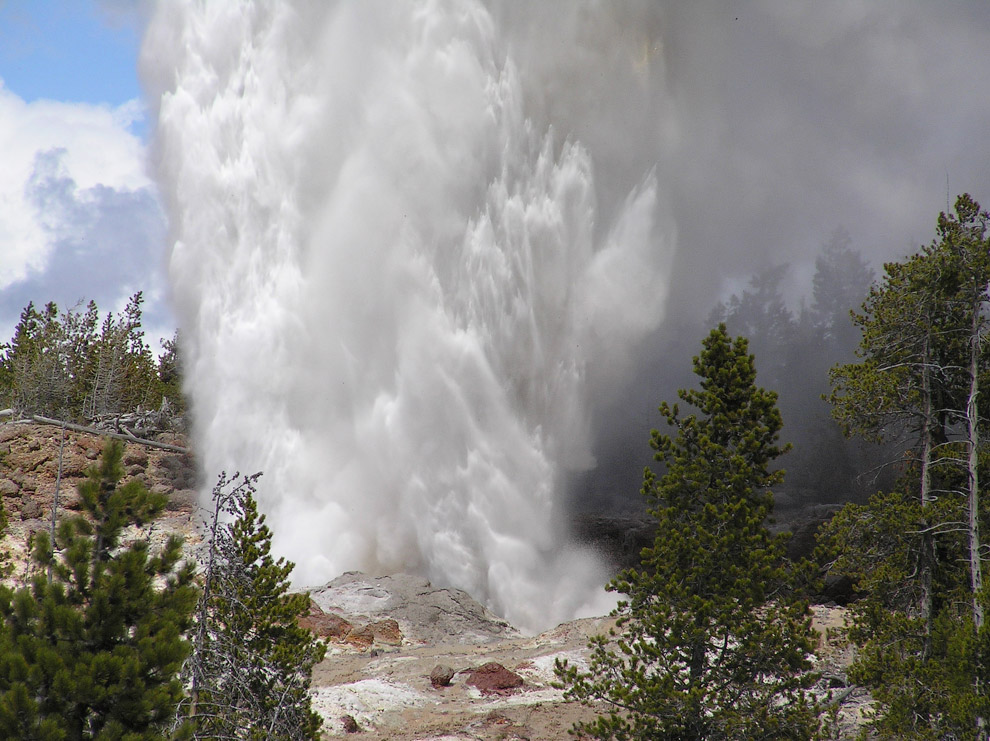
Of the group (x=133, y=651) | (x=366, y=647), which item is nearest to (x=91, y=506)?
(x=133, y=651)

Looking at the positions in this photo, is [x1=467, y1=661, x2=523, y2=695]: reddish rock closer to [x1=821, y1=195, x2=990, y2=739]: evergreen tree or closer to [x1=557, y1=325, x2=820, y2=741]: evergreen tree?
[x1=557, y1=325, x2=820, y2=741]: evergreen tree

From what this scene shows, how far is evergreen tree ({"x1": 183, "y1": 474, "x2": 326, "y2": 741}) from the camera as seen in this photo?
38.9ft

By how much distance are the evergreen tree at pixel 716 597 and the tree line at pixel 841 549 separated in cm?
4

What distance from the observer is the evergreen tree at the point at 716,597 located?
13.6 m

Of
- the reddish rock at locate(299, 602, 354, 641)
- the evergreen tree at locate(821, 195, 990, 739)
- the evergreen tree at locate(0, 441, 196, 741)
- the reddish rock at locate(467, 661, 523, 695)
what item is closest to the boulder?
the reddish rock at locate(299, 602, 354, 641)

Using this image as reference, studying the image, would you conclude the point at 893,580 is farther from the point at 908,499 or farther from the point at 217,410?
the point at 217,410

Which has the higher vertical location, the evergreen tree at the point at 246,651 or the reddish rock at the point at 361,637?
the reddish rock at the point at 361,637

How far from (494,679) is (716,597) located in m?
10.8

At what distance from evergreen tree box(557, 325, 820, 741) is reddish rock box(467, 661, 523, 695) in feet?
28.6

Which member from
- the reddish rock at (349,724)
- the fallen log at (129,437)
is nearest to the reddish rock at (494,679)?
the reddish rock at (349,724)

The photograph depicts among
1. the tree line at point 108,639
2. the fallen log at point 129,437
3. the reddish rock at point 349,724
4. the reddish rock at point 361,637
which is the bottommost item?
the reddish rock at point 349,724

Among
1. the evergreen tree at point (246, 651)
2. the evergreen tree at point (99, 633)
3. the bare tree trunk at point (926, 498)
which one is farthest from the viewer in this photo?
the bare tree trunk at point (926, 498)

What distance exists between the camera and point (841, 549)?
15414 mm

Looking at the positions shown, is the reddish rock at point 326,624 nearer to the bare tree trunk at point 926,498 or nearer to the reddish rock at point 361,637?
the reddish rock at point 361,637
